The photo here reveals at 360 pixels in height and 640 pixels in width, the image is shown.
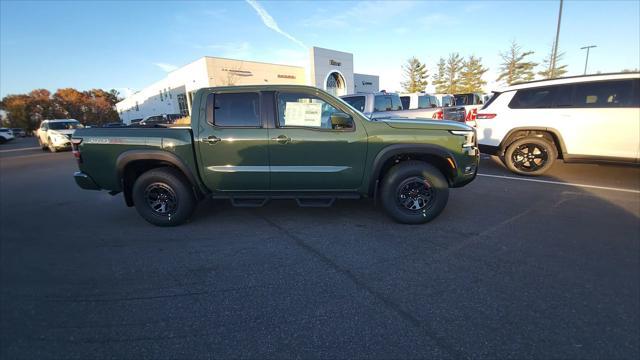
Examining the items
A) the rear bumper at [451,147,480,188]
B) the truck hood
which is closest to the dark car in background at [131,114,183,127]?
the truck hood

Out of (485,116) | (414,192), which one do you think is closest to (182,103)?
(485,116)

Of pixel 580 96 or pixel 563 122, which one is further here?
pixel 563 122

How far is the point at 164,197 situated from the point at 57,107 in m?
92.0

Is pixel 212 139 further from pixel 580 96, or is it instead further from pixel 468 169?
pixel 580 96

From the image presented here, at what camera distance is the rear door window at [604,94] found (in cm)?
549

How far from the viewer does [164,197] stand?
426 centimetres

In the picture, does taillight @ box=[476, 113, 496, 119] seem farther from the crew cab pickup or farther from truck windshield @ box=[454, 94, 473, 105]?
truck windshield @ box=[454, 94, 473, 105]

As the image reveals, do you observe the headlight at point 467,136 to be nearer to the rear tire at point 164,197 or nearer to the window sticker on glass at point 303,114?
the window sticker on glass at point 303,114

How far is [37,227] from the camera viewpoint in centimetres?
454

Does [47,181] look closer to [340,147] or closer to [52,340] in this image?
[52,340]

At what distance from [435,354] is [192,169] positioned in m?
3.58

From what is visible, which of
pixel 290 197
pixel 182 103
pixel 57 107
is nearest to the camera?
pixel 290 197

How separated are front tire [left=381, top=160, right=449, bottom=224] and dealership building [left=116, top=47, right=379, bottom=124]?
32.6 meters

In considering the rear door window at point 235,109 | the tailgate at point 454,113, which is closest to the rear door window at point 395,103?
the tailgate at point 454,113
